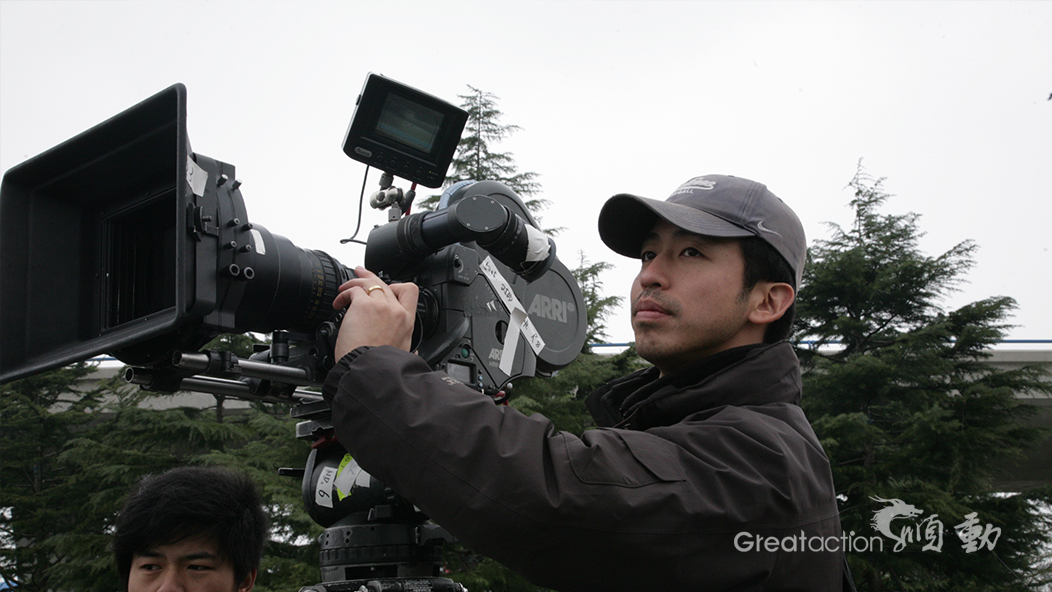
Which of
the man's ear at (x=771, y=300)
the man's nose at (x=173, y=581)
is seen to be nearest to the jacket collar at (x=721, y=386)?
the man's ear at (x=771, y=300)

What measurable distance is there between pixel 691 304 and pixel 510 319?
1059mm

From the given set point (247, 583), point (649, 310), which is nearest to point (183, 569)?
point (247, 583)

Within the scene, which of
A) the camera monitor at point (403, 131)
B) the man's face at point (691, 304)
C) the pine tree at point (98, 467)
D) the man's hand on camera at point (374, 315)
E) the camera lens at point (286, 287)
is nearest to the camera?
the man's hand on camera at point (374, 315)

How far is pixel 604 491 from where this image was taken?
4.29 feet

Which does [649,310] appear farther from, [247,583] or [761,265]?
[247,583]

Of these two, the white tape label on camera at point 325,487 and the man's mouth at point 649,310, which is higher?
the man's mouth at point 649,310

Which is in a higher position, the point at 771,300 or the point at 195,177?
the point at 195,177

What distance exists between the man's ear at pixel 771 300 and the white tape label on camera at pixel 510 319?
965 millimetres

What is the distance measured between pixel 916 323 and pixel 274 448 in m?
8.69

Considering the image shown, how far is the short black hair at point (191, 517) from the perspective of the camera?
2.25 metres

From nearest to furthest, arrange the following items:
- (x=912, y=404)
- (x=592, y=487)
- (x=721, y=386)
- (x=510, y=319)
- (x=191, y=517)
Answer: (x=592, y=487) → (x=721, y=386) → (x=191, y=517) → (x=510, y=319) → (x=912, y=404)

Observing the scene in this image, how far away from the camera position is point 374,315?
162 cm

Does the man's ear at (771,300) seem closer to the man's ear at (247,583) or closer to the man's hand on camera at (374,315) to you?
the man's hand on camera at (374,315)

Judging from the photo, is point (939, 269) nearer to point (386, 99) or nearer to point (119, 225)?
point (386, 99)
